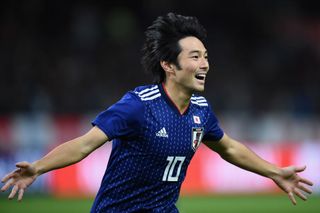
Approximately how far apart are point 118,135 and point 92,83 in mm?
11879

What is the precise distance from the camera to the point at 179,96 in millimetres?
5734

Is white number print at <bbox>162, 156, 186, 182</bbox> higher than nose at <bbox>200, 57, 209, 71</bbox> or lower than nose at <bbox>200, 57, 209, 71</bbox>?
lower

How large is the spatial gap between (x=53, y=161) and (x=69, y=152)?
0.43ft

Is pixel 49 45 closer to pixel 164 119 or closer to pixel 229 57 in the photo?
pixel 229 57

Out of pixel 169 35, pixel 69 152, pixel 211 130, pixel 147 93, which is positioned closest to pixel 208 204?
pixel 211 130

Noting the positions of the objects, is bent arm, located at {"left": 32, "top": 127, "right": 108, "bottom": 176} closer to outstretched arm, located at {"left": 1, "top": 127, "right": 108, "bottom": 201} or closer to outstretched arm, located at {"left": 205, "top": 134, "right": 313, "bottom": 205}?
outstretched arm, located at {"left": 1, "top": 127, "right": 108, "bottom": 201}

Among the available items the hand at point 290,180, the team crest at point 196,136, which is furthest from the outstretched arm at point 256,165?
the team crest at point 196,136

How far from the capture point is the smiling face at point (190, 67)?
566 centimetres

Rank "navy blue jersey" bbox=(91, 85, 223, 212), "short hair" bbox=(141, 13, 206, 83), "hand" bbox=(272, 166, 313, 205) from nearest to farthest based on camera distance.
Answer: "navy blue jersey" bbox=(91, 85, 223, 212)
"short hair" bbox=(141, 13, 206, 83)
"hand" bbox=(272, 166, 313, 205)

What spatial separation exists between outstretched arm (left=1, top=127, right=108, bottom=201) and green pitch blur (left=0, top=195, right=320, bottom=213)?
648 cm

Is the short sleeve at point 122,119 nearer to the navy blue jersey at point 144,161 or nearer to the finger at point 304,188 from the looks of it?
the navy blue jersey at point 144,161

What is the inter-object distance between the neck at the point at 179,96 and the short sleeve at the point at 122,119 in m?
0.37

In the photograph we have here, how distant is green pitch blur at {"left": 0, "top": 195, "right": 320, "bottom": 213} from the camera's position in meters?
11.8

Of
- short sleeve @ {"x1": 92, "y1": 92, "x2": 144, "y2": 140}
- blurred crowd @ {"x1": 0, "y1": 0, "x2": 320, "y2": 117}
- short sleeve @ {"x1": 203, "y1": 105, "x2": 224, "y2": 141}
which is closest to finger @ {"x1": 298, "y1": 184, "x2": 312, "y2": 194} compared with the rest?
short sleeve @ {"x1": 203, "y1": 105, "x2": 224, "y2": 141}
